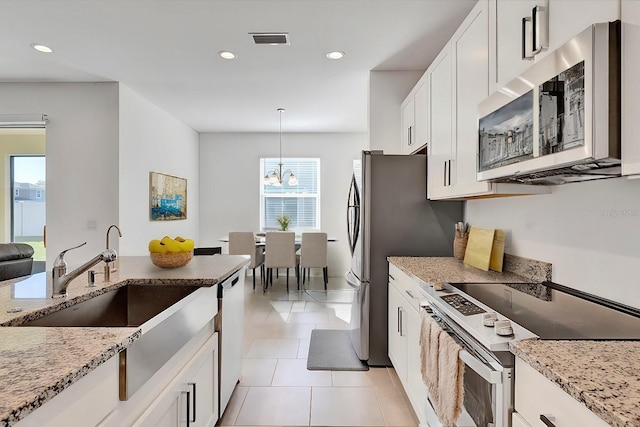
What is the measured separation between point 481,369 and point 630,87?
2.91ft

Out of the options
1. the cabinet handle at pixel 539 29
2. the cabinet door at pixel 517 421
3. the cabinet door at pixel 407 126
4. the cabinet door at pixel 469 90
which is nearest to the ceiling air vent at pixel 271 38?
the cabinet door at pixel 407 126

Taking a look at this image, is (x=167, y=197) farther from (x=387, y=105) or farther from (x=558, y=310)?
(x=558, y=310)

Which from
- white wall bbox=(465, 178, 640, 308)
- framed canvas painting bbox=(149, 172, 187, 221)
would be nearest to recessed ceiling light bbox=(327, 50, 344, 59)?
white wall bbox=(465, 178, 640, 308)

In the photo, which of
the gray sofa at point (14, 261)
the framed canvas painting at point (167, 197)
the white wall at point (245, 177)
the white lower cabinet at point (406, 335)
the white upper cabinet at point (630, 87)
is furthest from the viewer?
the white wall at point (245, 177)

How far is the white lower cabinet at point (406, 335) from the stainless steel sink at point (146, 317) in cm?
110

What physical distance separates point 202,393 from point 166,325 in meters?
0.60

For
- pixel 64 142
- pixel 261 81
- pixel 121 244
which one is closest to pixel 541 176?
pixel 261 81

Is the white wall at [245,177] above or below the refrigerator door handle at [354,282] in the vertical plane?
above

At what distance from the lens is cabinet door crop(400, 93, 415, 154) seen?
10.6ft

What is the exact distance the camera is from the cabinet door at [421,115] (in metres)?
2.82

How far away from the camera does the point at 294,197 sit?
685 cm

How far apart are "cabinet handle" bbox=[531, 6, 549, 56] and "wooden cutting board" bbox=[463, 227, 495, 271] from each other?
3.75ft

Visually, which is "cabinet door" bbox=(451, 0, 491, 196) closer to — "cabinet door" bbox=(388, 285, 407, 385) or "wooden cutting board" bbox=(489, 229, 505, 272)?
"wooden cutting board" bbox=(489, 229, 505, 272)

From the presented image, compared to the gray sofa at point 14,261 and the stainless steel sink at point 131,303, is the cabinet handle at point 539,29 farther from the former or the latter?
the gray sofa at point 14,261
